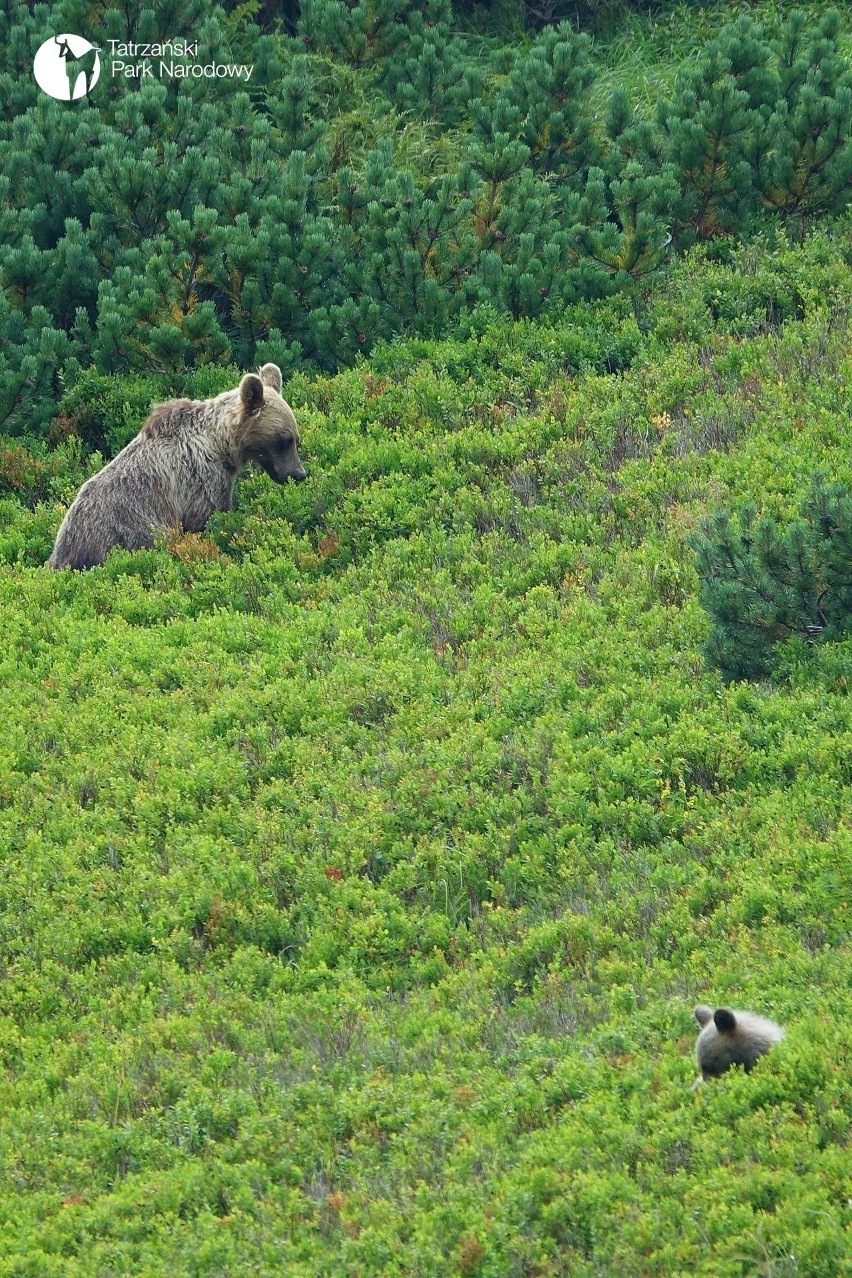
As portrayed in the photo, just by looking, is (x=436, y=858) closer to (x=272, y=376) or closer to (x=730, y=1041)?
(x=730, y=1041)

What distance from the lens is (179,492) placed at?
48.0ft

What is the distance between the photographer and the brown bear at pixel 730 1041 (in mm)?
6582

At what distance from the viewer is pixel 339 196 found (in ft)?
59.6

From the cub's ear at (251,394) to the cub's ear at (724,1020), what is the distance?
30.5 ft

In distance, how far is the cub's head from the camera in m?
14.6

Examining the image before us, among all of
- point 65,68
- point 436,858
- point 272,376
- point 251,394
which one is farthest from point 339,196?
point 436,858

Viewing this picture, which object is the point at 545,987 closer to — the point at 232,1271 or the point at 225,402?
the point at 232,1271

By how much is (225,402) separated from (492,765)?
6.32 metres

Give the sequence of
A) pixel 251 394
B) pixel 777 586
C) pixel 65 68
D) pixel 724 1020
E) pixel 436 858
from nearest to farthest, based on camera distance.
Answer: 1. pixel 724 1020
2. pixel 436 858
3. pixel 777 586
4. pixel 251 394
5. pixel 65 68

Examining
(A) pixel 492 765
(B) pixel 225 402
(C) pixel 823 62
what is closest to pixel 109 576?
(B) pixel 225 402

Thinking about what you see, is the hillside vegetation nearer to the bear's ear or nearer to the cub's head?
the cub's head

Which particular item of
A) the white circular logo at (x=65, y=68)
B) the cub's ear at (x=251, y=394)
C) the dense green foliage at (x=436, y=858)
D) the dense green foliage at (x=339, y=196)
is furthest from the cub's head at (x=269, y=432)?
the white circular logo at (x=65, y=68)

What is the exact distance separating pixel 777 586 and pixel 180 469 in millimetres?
6616

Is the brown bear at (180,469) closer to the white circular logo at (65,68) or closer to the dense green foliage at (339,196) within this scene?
the dense green foliage at (339,196)
